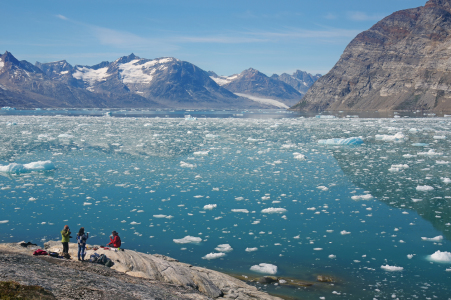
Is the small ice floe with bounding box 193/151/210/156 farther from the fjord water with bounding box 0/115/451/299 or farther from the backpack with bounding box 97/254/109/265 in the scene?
the backpack with bounding box 97/254/109/265

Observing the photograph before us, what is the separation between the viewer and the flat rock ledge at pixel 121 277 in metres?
7.22

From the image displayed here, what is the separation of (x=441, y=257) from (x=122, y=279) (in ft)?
28.2

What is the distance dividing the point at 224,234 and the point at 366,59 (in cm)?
18480

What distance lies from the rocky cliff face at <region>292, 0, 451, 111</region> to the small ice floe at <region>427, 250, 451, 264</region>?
12357 centimetres

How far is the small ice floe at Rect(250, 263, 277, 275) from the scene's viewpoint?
9.76m

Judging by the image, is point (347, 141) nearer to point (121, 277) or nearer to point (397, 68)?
point (121, 277)

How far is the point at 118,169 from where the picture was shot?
74.3ft

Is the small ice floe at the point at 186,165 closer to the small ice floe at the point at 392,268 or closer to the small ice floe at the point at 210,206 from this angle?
the small ice floe at the point at 210,206

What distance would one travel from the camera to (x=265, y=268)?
32.4ft

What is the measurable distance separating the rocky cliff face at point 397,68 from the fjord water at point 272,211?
115m

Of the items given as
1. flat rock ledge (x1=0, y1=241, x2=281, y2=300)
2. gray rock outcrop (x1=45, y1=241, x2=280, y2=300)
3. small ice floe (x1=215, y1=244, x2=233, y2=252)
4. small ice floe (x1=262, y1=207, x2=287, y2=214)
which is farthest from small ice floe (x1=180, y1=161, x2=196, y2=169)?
gray rock outcrop (x1=45, y1=241, x2=280, y2=300)

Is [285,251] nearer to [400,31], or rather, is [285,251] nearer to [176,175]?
[176,175]

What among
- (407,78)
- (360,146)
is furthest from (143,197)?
(407,78)

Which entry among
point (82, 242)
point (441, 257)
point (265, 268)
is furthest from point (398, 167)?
point (82, 242)
